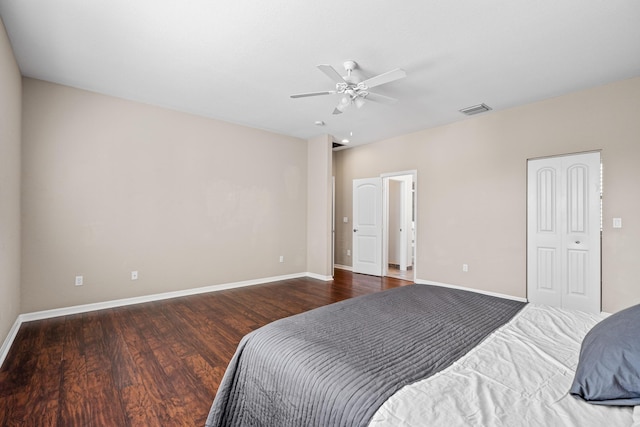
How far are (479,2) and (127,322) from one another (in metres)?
4.38

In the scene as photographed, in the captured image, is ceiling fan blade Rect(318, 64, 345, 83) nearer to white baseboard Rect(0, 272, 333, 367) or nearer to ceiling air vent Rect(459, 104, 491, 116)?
ceiling air vent Rect(459, 104, 491, 116)

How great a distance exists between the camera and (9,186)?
2.73m

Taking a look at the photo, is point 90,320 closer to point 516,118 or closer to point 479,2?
point 479,2

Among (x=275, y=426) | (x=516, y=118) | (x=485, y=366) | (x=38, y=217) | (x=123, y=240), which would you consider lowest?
(x=275, y=426)

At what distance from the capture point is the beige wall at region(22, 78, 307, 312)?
3.38 metres

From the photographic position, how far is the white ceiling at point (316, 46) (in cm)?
220

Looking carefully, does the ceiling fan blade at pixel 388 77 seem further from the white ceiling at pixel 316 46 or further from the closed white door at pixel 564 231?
the closed white door at pixel 564 231

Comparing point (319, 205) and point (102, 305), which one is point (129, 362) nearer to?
point (102, 305)

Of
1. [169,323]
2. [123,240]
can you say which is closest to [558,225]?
[169,323]

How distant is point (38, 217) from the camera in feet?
11.0

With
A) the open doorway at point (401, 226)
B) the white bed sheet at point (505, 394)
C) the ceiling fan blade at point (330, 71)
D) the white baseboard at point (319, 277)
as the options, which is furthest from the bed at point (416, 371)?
the open doorway at point (401, 226)

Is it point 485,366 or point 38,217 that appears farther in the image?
point 38,217

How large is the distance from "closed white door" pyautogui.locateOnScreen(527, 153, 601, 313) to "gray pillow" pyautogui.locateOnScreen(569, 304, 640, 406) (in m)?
3.27

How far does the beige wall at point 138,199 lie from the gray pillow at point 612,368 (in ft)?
14.6
